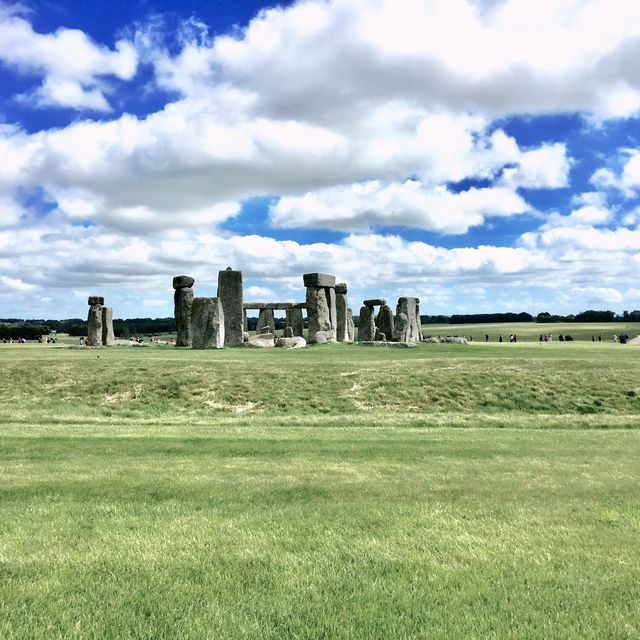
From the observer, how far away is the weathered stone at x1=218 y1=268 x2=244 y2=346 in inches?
1332

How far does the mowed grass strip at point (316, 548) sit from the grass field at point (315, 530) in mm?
20

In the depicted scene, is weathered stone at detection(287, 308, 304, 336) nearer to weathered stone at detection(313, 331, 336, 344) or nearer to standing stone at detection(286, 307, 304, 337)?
standing stone at detection(286, 307, 304, 337)

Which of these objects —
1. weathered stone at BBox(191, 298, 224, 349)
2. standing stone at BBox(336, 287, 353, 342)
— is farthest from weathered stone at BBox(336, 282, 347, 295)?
weathered stone at BBox(191, 298, 224, 349)

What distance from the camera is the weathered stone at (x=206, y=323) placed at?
30141 mm

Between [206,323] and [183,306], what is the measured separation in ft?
12.2

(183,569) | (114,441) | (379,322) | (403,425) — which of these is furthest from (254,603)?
(379,322)

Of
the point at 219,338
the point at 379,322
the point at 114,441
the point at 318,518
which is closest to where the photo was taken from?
the point at 318,518

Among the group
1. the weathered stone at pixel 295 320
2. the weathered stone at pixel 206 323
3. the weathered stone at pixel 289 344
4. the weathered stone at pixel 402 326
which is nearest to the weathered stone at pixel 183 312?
the weathered stone at pixel 206 323

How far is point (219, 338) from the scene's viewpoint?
3083cm

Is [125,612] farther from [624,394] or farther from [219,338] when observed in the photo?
[219,338]

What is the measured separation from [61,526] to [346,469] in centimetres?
419

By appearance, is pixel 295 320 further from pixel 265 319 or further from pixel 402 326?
pixel 402 326

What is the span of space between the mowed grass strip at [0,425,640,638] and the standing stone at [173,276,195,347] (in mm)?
23969

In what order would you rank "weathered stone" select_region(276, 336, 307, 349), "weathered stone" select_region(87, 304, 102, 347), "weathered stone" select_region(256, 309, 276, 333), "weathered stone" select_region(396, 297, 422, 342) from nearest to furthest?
"weathered stone" select_region(276, 336, 307, 349) < "weathered stone" select_region(87, 304, 102, 347) < "weathered stone" select_region(396, 297, 422, 342) < "weathered stone" select_region(256, 309, 276, 333)
